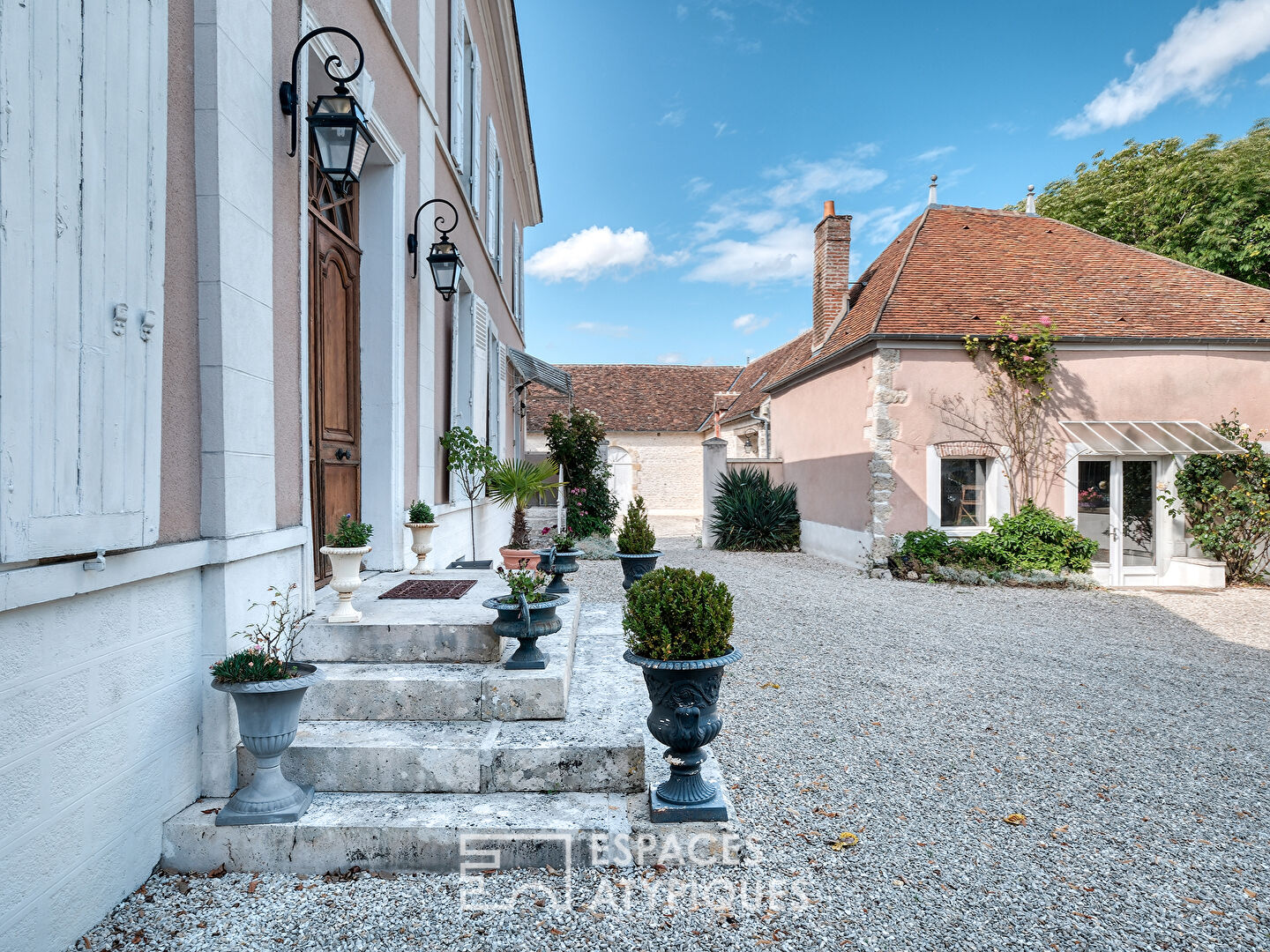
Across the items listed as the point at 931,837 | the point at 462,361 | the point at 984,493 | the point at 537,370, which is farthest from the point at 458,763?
the point at 984,493

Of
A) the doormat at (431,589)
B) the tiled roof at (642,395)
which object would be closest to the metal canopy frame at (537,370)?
the doormat at (431,589)

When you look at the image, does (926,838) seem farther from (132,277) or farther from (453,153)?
(453,153)

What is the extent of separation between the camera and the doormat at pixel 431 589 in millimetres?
4223

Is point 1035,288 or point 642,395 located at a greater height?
point 642,395

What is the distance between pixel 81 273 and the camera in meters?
2.02

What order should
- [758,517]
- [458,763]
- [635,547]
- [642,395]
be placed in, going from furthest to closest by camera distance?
[642,395], [758,517], [635,547], [458,763]

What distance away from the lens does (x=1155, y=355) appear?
10.2 meters

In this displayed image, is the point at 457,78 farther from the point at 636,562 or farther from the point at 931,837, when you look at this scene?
the point at 931,837

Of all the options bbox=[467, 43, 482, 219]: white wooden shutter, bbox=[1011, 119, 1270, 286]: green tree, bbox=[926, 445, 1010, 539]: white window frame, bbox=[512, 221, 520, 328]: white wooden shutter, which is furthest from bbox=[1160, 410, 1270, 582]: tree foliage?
bbox=[512, 221, 520, 328]: white wooden shutter

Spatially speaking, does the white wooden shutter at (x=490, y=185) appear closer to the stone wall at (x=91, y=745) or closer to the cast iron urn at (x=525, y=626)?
the cast iron urn at (x=525, y=626)

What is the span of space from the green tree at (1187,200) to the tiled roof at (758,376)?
29.0 feet

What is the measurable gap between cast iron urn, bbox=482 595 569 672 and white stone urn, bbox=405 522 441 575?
1.92 meters

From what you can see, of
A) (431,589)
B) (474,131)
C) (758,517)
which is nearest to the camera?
(431,589)

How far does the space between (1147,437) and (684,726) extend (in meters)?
10.7
